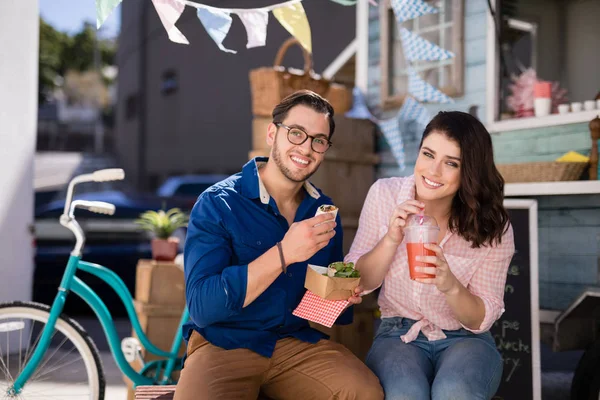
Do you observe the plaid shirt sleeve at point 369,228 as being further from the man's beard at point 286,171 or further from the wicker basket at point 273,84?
the wicker basket at point 273,84

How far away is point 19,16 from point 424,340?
14.4 ft

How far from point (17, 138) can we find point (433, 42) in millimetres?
3386

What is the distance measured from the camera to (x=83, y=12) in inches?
1292

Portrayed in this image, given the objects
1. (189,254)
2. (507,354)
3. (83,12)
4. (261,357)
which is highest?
(83,12)

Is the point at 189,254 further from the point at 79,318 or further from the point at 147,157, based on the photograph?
the point at 147,157

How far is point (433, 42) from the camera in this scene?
16.3ft

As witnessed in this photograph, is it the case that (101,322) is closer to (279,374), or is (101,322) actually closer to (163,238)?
(163,238)

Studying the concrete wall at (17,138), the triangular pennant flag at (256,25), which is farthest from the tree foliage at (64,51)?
the triangular pennant flag at (256,25)

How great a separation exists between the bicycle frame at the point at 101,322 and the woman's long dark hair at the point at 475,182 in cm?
157

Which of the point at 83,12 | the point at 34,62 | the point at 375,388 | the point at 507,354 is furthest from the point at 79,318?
the point at 83,12

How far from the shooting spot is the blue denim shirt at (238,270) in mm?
2246

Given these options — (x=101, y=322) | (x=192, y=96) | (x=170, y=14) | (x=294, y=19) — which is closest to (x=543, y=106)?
(x=294, y=19)

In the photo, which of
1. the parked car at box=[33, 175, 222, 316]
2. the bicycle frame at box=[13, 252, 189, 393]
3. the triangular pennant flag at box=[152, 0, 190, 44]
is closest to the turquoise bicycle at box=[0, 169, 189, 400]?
the bicycle frame at box=[13, 252, 189, 393]

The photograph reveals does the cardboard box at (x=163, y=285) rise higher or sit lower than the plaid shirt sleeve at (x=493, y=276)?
lower
